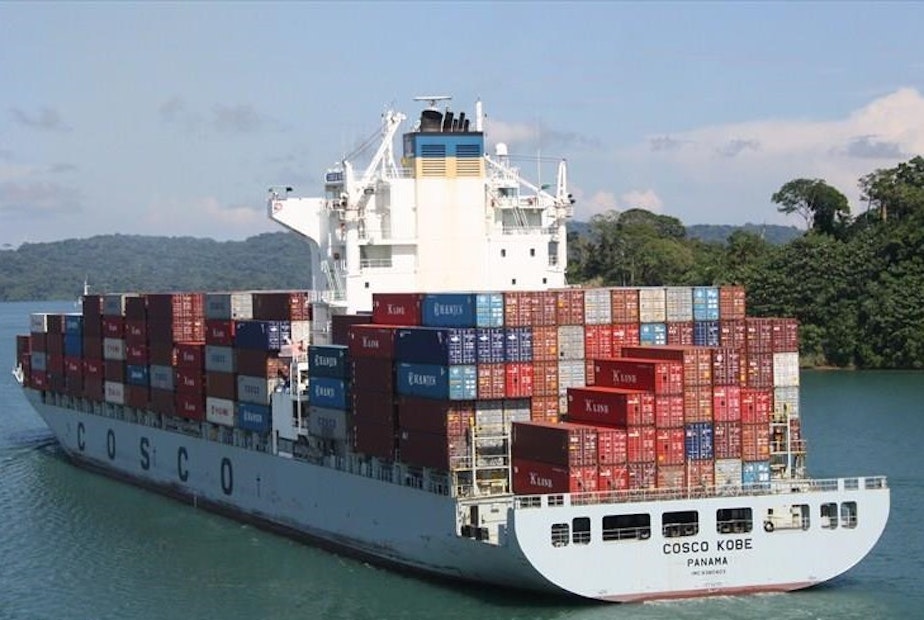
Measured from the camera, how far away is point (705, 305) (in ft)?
121

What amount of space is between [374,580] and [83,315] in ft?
83.6

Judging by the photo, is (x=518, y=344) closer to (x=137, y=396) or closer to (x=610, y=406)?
(x=610, y=406)

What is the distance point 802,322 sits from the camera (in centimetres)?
9500

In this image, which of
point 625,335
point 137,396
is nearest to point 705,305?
point 625,335

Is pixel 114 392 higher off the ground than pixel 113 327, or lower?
lower

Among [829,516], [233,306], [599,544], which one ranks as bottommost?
[599,544]

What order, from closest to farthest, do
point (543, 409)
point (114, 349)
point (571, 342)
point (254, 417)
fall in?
point (543, 409) → point (571, 342) → point (254, 417) → point (114, 349)

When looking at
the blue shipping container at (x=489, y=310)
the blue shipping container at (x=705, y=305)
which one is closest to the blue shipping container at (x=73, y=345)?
the blue shipping container at (x=489, y=310)

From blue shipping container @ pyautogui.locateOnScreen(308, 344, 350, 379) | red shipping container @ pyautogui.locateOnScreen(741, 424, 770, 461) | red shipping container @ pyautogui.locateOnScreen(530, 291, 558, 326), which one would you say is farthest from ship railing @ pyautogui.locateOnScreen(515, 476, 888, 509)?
blue shipping container @ pyautogui.locateOnScreen(308, 344, 350, 379)

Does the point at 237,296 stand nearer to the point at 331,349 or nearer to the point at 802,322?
the point at 331,349

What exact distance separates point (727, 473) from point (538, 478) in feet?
13.9

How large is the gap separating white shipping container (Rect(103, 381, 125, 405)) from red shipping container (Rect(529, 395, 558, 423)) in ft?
78.2

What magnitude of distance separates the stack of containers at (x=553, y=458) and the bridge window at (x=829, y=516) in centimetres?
537

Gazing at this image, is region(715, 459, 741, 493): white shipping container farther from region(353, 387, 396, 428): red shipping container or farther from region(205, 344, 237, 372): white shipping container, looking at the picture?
region(205, 344, 237, 372): white shipping container
